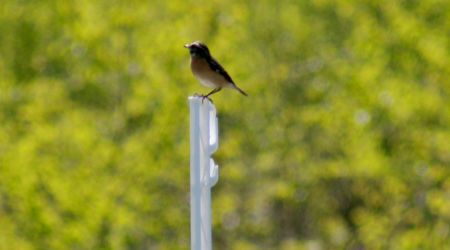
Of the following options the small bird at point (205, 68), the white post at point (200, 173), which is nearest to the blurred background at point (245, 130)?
the small bird at point (205, 68)

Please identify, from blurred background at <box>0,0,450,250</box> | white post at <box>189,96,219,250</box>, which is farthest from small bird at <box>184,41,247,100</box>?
blurred background at <box>0,0,450,250</box>

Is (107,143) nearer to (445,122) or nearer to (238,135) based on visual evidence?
(238,135)

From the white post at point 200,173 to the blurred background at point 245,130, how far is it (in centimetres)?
879

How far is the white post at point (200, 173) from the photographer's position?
3.04 metres

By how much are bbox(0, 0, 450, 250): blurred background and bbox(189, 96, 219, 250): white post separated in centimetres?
879

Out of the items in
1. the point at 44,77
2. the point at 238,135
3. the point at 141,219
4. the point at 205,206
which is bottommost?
the point at 205,206

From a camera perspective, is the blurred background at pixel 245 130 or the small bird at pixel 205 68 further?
the blurred background at pixel 245 130

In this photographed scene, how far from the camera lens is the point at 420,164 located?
13570 millimetres

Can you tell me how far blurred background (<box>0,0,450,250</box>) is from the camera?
12.4 metres

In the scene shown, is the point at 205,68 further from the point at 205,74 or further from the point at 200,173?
the point at 200,173

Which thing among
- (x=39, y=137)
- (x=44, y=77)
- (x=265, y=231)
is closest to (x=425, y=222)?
(x=265, y=231)

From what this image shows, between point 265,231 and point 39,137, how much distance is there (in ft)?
15.0

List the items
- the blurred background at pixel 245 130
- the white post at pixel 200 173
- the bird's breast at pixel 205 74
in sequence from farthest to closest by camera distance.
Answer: the blurred background at pixel 245 130
the bird's breast at pixel 205 74
the white post at pixel 200 173

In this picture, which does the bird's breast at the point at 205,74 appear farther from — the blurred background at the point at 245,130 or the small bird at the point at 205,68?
the blurred background at the point at 245,130
